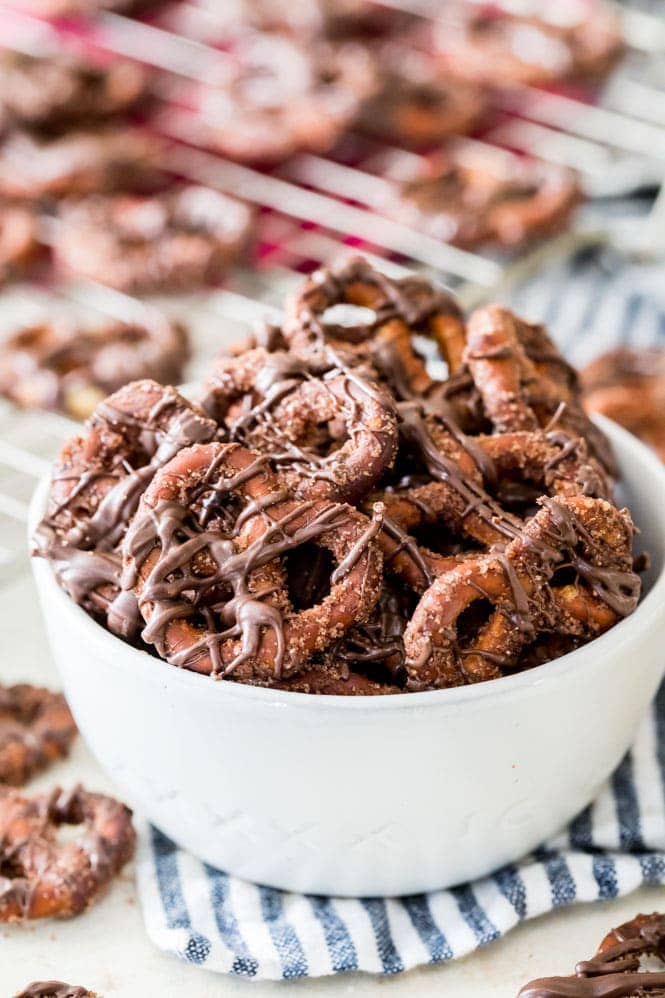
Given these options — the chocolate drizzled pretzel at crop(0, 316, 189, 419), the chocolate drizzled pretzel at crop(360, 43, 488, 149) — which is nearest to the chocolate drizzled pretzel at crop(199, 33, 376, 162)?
the chocolate drizzled pretzel at crop(360, 43, 488, 149)

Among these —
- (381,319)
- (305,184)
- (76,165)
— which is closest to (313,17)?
(305,184)

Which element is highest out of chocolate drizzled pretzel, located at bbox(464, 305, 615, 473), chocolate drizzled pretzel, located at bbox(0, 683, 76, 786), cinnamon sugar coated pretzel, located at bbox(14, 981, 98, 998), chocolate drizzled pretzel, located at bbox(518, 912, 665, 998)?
chocolate drizzled pretzel, located at bbox(464, 305, 615, 473)

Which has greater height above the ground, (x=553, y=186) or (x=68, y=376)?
(x=553, y=186)

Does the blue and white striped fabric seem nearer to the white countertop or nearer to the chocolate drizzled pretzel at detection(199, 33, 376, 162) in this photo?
the white countertop

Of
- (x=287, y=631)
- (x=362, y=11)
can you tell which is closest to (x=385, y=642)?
(x=287, y=631)

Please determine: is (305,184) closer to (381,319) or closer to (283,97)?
(283,97)

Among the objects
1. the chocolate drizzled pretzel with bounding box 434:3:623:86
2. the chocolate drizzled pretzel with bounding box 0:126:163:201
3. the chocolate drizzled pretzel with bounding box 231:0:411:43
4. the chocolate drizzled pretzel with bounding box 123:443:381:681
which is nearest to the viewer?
the chocolate drizzled pretzel with bounding box 123:443:381:681

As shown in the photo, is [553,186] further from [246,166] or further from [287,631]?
[287,631]
